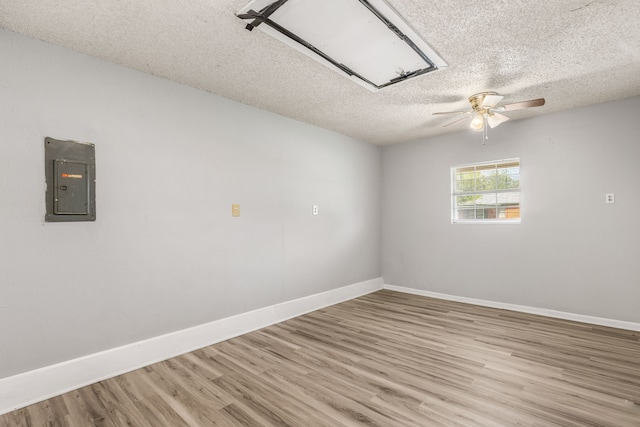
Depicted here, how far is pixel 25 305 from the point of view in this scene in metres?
2.16

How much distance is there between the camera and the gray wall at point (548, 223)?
11.5ft

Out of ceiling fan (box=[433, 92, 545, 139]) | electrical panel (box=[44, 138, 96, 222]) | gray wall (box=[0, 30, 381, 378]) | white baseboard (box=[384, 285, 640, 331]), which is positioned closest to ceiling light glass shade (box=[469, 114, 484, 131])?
ceiling fan (box=[433, 92, 545, 139])

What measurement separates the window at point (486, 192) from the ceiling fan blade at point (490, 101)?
1.46 m

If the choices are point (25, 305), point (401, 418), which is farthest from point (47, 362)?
point (401, 418)

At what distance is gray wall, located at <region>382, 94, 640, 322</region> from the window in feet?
0.39

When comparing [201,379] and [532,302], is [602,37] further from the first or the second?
[201,379]

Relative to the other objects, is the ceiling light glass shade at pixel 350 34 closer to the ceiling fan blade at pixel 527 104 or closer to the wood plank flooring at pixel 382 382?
the ceiling fan blade at pixel 527 104

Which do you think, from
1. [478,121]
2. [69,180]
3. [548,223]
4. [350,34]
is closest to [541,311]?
[548,223]

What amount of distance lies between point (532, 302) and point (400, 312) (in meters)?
1.78

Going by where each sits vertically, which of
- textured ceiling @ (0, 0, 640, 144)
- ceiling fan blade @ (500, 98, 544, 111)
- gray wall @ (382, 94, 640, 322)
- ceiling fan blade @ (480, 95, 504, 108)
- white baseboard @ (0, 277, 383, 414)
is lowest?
white baseboard @ (0, 277, 383, 414)

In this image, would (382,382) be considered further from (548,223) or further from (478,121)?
(548,223)

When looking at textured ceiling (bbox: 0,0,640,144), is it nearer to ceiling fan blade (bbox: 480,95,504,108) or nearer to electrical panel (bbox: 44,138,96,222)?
ceiling fan blade (bbox: 480,95,504,108)

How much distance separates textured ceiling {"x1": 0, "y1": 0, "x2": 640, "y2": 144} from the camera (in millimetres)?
1951

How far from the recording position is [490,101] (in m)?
3.15
